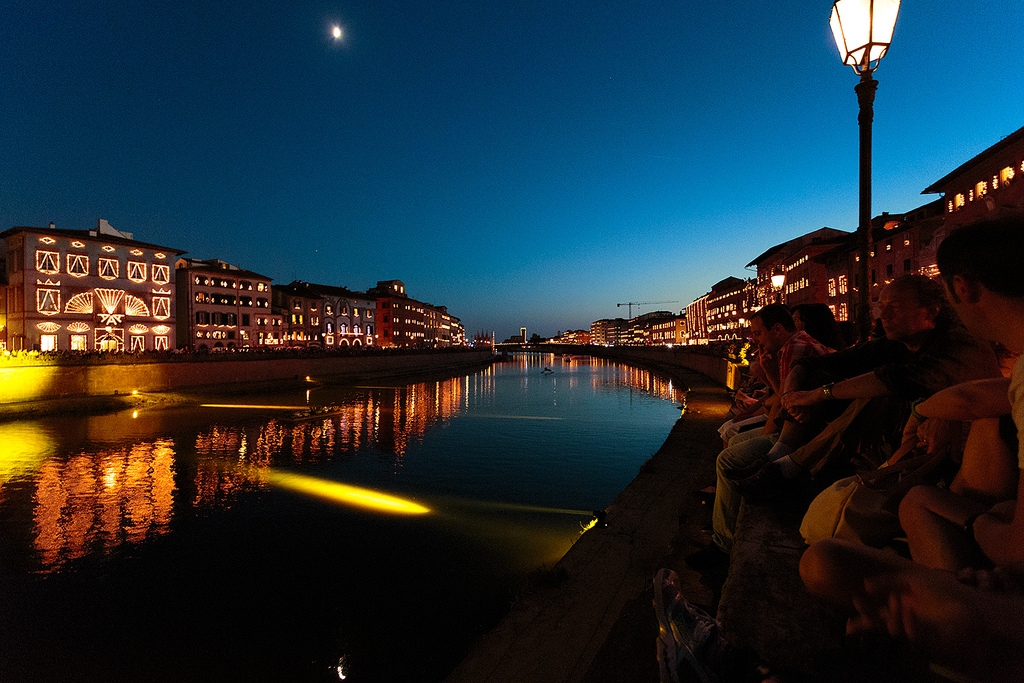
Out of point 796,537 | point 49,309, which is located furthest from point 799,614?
point 49,309

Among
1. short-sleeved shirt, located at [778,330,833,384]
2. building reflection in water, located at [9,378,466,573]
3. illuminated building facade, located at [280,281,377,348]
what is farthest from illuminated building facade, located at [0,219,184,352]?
short-sleeved shirt, located at [778,330,833,384]

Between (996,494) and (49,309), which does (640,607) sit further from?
(49,309)

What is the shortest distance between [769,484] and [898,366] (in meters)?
1.18

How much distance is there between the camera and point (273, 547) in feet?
22.5

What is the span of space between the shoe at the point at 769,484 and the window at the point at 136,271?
51.8 meters

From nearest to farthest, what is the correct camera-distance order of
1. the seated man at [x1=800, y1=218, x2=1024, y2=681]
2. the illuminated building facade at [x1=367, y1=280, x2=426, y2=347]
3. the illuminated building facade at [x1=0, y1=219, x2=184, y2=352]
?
the seated man at [x1=800, y1=218, x2=1024, y2=681] < the illuminated building facade at [x1=0, y1=219, x2=184, y2=352] < the illuminated building facade at [x1=367, y1=280, x2=426, y2=347]

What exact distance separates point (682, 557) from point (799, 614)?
194 centimetres

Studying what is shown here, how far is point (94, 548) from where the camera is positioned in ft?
22.1

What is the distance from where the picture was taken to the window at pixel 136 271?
136 ft

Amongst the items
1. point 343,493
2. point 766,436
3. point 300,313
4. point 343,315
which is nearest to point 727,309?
point 343,315

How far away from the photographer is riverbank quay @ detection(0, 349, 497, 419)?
844 inches

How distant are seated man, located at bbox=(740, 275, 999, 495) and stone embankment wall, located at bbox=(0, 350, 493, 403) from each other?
97.4 ft

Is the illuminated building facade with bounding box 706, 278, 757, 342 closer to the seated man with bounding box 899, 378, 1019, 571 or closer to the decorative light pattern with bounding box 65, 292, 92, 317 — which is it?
the decorative light pattern with bounding box 65, 292, 92, 317

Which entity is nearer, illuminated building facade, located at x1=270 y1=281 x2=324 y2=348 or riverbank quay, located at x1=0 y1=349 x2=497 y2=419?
riverbank quay, located at x1=0 y1=349 x2=497 y2=419
